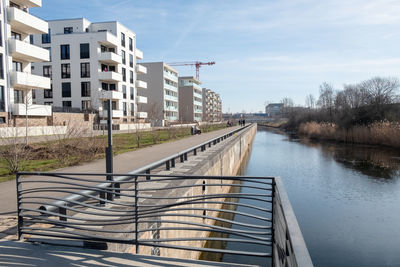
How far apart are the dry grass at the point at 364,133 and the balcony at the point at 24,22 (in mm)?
36960

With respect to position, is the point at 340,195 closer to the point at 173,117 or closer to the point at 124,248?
the point at 124,248

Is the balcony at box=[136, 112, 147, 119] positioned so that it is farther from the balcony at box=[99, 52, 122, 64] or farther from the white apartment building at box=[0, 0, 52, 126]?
the white apartment building at box=[0, 0, 52, 126]

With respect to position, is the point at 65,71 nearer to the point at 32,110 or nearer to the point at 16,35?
the point at 16,35

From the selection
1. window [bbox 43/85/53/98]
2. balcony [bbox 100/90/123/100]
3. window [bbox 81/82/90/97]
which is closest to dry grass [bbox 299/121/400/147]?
balcony [bbox 100/90/123/100]

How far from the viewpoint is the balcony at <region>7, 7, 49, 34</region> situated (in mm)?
27141

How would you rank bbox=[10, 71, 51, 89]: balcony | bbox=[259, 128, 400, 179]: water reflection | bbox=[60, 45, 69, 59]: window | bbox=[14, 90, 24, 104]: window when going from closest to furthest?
1. bbox=[259, 128, 400, 179]: water reflection
2. bbox=[10, 71, 51, 89]: balcony
3. bbox=[14, 90, 24, 104]: window
4. bbox=[60, 45, 69, 59]: window

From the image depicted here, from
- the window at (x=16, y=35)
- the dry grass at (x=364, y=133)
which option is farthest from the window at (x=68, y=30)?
the dry grass at (x=364, y=133)

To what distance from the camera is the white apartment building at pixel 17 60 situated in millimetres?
26641

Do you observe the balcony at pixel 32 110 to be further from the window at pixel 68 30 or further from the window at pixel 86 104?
the window at pixel 68 30

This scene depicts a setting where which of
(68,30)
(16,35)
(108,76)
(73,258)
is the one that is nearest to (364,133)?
(108,76)

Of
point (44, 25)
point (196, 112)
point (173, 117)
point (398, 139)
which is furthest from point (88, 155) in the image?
point (196, 112)

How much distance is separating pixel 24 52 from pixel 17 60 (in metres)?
2.22

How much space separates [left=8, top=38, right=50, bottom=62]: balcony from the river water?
880 inches

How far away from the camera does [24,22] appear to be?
2834 centimetres
